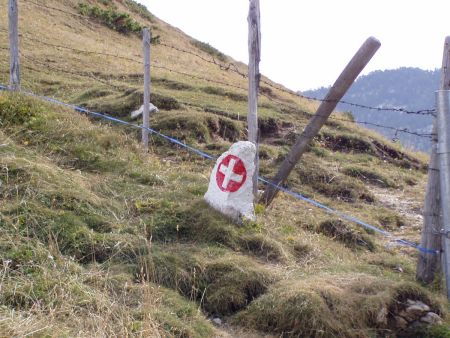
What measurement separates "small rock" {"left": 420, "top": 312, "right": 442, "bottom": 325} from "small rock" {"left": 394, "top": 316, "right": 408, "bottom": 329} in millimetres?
131

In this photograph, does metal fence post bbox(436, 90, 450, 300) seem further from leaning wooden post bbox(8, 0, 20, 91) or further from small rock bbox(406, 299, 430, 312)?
leaning wooden post bbox(8, 0, 20, 91)

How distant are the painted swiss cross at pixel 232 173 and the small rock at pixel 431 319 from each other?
7.21 feet

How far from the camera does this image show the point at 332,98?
261 inches

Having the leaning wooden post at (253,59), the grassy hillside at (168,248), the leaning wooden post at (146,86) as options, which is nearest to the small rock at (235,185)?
the grassy hillside at (168,248)

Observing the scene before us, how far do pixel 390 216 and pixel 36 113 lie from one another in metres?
5.19

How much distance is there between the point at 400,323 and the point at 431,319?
239 mm

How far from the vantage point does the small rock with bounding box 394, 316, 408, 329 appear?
4645 millimetres

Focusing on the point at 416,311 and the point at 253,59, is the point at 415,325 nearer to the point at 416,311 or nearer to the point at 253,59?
the point at 416,311

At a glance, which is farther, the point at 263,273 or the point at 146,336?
the point at 263,273

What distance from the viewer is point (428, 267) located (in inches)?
202

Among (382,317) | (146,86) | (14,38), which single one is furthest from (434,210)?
(14,38)

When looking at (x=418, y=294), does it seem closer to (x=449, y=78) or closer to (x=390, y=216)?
(x=449, y=78)

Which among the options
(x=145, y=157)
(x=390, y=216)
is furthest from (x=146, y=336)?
(x=390, y=216)

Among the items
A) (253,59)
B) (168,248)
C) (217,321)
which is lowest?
(217,321)
